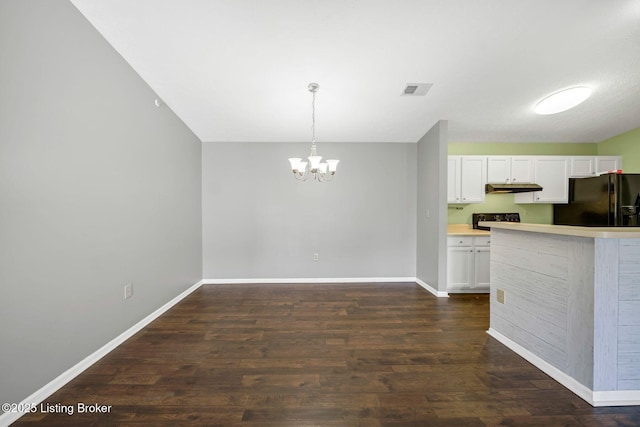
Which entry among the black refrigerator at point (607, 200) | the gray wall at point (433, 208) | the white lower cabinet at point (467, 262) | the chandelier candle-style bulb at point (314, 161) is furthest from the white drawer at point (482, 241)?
the chandelier candle-style bulb at point (314, 161)

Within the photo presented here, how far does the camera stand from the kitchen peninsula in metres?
1.46

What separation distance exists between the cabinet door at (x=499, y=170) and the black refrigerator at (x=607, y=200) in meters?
1.00

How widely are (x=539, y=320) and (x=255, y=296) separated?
10.4 ft

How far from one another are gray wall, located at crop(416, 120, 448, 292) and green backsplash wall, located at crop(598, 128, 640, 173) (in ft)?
10.5

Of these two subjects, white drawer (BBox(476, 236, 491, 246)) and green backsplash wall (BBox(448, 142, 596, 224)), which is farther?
green backsplash wall (BBox(448, 142, 596, 224))

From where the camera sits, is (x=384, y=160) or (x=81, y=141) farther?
(x=384, y=160)

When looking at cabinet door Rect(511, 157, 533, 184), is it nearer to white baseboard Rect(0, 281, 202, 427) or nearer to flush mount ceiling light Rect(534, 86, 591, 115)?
flush mount ceiling light Rect(534, 86, 591, 115)

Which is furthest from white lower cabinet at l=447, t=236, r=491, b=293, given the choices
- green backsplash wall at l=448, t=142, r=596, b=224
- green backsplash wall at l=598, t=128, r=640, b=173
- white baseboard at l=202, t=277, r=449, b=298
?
green backsplash wall at l=598, t=128, r=640, b=173

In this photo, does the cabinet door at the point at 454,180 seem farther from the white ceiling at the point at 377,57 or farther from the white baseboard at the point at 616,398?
the white baseboard at the point at 616,398

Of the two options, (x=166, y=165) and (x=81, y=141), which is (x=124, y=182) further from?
(x=166, y=165)

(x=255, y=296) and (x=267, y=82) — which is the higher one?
(x=267, y=82)

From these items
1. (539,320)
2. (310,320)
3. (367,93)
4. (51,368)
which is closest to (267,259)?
(310,320)

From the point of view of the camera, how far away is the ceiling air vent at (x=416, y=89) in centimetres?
266

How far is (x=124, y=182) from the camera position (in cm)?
235
